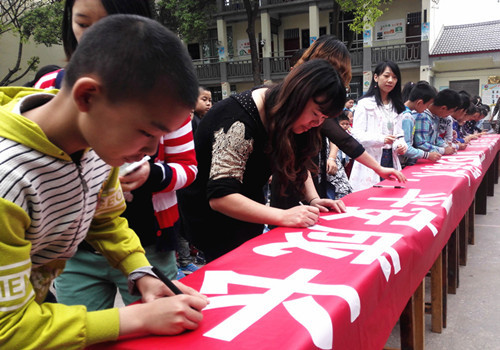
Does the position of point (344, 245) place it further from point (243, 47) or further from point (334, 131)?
point (243, 47)

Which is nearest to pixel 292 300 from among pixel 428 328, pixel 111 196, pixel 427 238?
pixel 111 196

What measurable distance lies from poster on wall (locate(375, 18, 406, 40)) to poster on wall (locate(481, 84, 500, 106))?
338 centimetres

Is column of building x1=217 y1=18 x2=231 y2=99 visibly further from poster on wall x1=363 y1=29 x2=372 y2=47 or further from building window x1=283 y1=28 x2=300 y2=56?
poster on wall x1=363 y1=29 x2=372 y2=47

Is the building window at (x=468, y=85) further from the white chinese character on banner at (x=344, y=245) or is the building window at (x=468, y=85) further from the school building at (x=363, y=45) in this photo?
the white chinese character on banner at (x=344, y=245)

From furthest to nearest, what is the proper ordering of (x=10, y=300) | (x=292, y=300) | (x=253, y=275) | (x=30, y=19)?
(x=30, y=19) < (x=253, y=275) < (x=292, y=300) < (x=10, y=300)

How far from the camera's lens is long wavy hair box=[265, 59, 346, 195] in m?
1.34

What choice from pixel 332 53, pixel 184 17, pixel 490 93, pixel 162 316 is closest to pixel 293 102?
pixel 332 53

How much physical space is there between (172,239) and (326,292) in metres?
0.61

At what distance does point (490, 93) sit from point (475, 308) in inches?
544

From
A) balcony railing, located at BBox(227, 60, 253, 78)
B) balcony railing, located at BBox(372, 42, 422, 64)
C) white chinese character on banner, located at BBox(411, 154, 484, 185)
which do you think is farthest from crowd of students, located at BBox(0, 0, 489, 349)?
balcony railing, located at BBox(227, 60, 253, 78)

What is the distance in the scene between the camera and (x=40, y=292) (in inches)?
33.9

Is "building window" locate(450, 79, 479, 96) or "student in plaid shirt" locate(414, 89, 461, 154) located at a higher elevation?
"building window" locate(450, 79, 479, 96)

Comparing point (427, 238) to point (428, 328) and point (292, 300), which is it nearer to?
point (292, 300)

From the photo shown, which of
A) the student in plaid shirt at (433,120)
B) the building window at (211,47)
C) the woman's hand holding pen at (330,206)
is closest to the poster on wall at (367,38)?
the building window at (211,47)
